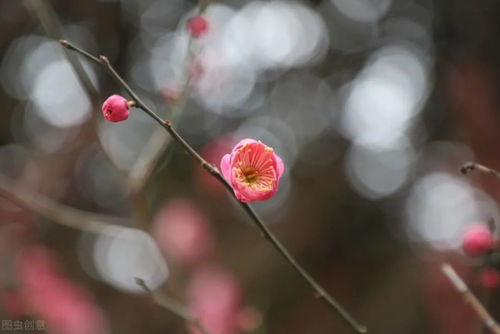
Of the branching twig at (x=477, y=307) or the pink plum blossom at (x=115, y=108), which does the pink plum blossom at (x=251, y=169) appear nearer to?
the pink plum blossom at (x=115, y=108)

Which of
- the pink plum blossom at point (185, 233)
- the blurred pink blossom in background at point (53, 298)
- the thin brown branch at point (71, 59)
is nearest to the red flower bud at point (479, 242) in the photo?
the thin brown branch at point (71, 59)

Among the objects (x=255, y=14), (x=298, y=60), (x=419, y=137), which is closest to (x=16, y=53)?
(x=255, y=14)

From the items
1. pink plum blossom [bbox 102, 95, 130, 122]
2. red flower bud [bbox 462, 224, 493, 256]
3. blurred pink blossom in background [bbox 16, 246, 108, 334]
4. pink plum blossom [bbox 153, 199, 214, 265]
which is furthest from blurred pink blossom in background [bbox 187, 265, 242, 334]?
pink plum blossom [bbox 102, 95, 130, 122]

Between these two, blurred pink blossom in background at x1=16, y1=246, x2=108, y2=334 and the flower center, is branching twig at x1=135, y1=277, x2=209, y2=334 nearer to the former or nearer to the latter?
the flower center

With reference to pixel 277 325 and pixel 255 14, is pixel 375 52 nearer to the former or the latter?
pixel 255 14

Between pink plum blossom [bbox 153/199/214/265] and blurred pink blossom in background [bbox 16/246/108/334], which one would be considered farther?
pink plum blossom [bbox 153/199/214/265]

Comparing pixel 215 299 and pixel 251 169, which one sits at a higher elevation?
pixel 251 169

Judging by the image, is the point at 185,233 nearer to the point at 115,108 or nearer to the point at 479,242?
the point at 479,242

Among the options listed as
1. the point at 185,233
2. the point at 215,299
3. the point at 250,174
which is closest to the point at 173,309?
the point at 250,174

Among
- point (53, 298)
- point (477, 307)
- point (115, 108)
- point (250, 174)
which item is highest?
point (115, 108)
